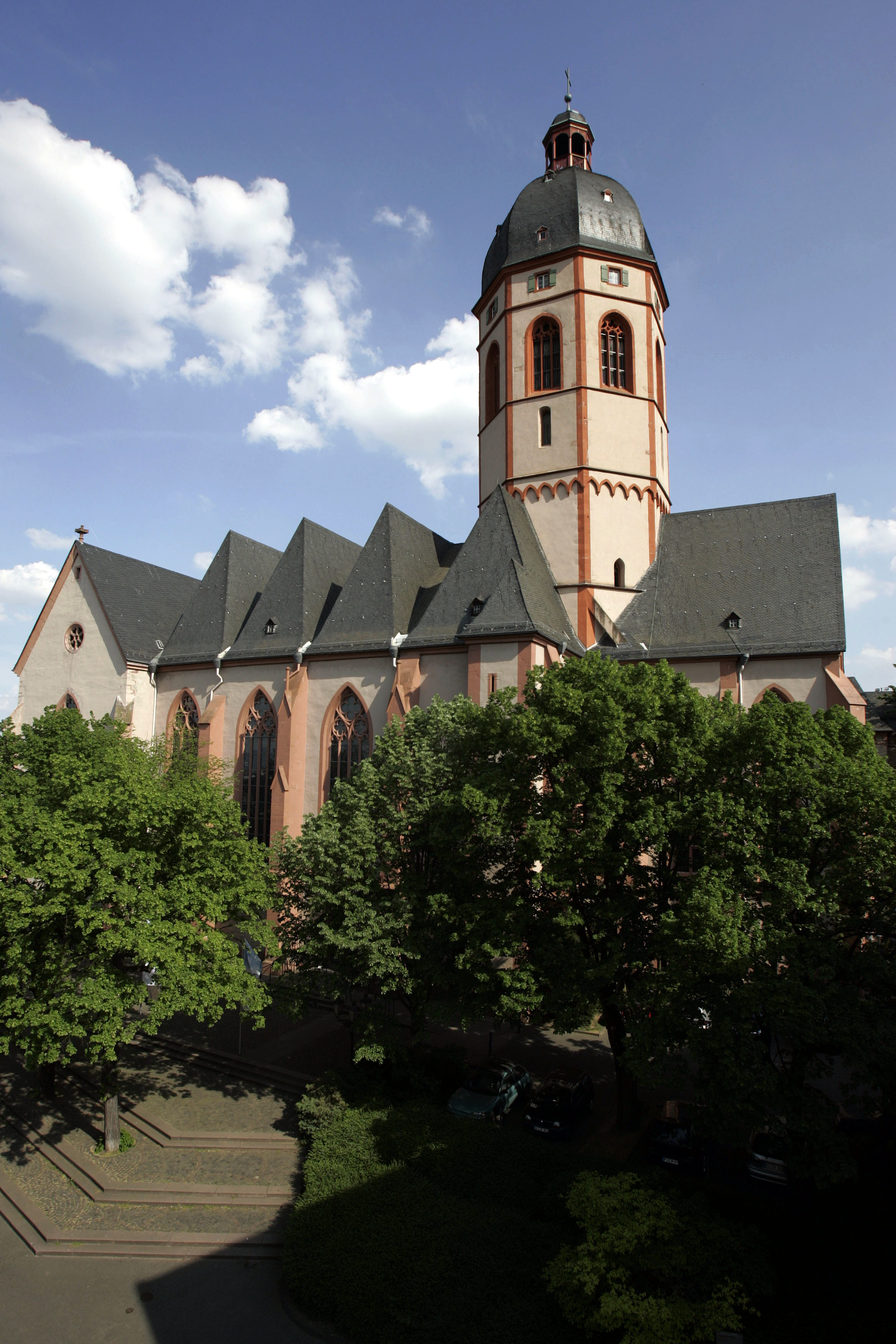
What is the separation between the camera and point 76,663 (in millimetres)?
34531

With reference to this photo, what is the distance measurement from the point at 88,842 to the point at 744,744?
12.8m

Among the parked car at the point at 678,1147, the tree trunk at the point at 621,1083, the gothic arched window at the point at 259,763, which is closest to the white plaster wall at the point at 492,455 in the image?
the gothic arched window at the point at 259,763

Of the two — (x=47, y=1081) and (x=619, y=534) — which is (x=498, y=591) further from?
(x=47, y=1081)

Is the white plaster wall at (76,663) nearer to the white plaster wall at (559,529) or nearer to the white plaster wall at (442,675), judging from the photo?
the white plaster wall at (442,675)

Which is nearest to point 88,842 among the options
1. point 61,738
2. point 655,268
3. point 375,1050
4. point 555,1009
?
point 61,738

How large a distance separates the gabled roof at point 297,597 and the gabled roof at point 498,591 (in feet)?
A: 17.5

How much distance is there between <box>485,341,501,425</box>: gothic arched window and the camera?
35.6m

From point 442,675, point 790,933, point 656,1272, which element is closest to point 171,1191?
point 656,1272

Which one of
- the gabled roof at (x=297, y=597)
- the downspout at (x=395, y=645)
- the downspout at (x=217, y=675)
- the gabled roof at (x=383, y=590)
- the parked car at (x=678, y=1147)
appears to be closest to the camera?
the parked car at (x=678, y=1147)

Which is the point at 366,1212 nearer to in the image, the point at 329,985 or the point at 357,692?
the point at 329,985

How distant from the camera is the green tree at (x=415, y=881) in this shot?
16703 millimetres

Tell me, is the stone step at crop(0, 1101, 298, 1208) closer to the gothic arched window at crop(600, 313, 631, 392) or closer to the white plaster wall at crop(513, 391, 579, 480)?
the white plaster wall at crop(513, 391, 579, 480)

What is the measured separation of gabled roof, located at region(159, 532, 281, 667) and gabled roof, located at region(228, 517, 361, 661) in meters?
1.02

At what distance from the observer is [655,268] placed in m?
34.7
